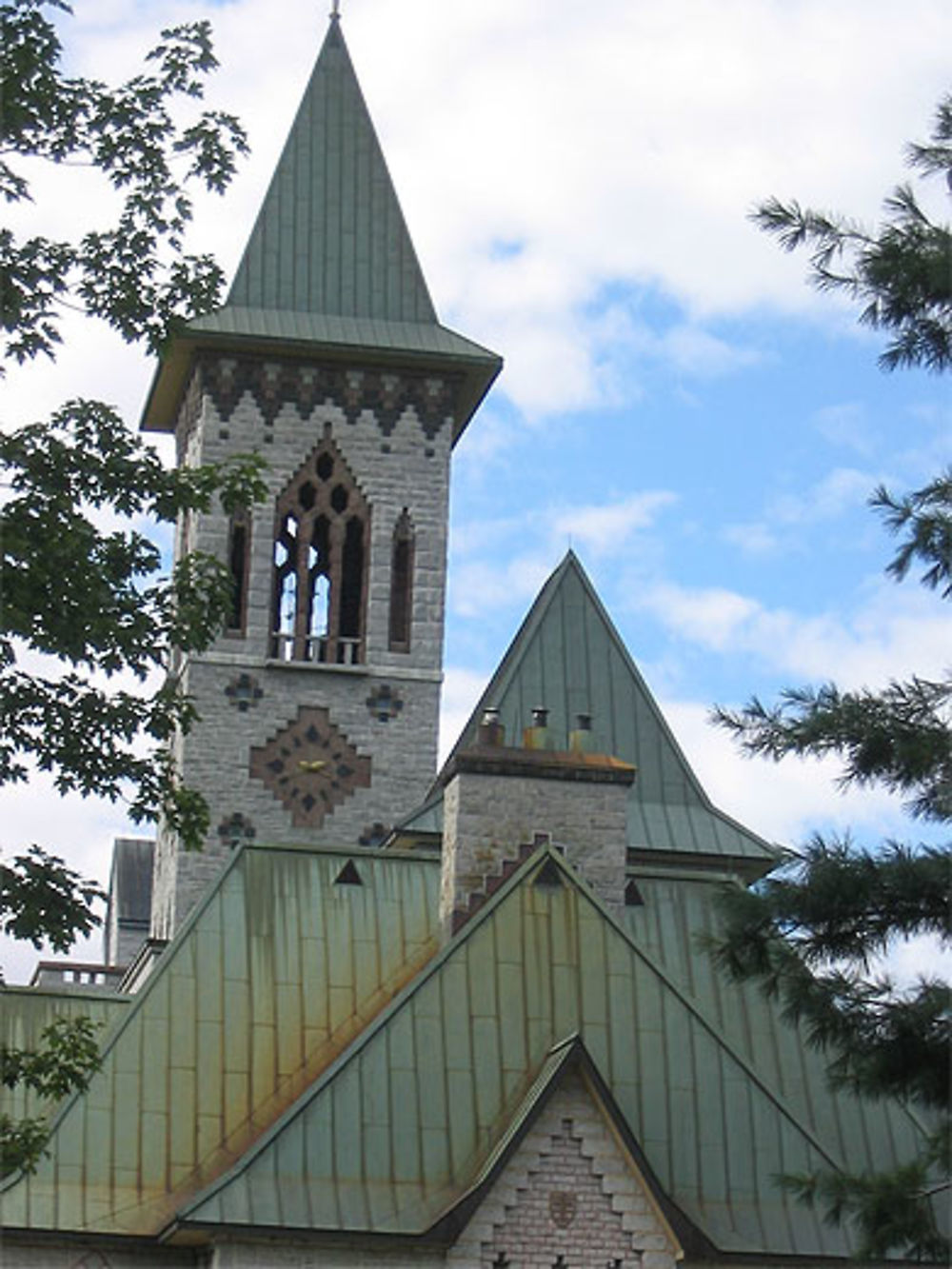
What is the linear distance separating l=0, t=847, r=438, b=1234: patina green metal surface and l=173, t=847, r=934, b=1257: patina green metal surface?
1.39 metres

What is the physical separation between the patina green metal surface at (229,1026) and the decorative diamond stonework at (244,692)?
39.0 ft

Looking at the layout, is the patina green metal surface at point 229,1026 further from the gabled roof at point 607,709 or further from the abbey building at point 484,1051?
the gabled roof at point 607,709

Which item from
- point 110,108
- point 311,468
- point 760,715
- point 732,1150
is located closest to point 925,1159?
point 760,715

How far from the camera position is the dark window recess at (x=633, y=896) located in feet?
106

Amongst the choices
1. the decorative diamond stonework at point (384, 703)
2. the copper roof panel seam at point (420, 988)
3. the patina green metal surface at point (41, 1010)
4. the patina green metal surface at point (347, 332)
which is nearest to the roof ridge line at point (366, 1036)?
the copper roof panel seam at point (420, 988)

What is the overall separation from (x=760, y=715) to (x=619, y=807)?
42.0ft

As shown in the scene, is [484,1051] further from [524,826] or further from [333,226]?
[333,226]

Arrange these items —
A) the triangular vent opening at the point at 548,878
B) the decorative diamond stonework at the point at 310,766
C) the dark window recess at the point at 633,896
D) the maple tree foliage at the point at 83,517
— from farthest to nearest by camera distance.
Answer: the decorative diamond stonework at the point at 310,766 < the dark window recess at the point at 633,896 < the triangular vent opening at the point at 548,878 < the maple tree foliage at the point at 83,517

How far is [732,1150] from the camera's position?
27.5 m

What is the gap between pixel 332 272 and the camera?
4641 cm

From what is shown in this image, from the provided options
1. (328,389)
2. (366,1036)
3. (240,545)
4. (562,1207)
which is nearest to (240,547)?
(240,545)

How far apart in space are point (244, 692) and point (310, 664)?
1.05 meters

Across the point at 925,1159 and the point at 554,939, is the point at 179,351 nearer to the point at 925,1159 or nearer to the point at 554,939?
the point at 554,939

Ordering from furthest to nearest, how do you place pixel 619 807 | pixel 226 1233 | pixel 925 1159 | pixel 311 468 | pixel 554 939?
pixel 311 468
pixel 619 807
pixel 554 939
pixel 226 1233
pixel 925 1159
